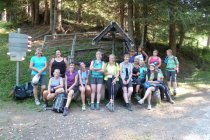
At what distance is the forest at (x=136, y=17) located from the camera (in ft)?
41.7

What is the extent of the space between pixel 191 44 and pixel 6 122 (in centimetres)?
1797

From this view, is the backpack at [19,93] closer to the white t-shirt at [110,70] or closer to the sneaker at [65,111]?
the sneaker at [65,111]

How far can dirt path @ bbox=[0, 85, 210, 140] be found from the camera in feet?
24.6

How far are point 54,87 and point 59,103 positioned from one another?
0.51 metres

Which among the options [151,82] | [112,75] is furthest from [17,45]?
[151,82]

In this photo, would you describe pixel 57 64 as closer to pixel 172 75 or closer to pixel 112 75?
pixel 112 75

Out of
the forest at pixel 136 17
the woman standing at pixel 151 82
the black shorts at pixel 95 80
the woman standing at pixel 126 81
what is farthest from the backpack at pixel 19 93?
the forest at pixel 136 17

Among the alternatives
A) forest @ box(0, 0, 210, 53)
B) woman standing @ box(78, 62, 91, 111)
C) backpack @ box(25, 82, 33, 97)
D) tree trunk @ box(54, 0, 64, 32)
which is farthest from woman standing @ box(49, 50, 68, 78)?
tree trunk @ box(54, 0, 64, 32)

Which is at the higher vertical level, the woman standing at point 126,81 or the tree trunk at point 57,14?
the tree trunk at point 57,14

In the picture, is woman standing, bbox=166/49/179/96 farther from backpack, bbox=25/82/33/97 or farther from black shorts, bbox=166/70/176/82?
backpack, bbox=25/82/33/97

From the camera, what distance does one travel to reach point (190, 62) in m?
19.9

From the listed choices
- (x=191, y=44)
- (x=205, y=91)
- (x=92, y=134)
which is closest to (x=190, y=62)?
A: (x=191, y=44)

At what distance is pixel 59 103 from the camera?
905 cm

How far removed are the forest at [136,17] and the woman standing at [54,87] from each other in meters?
5.24
